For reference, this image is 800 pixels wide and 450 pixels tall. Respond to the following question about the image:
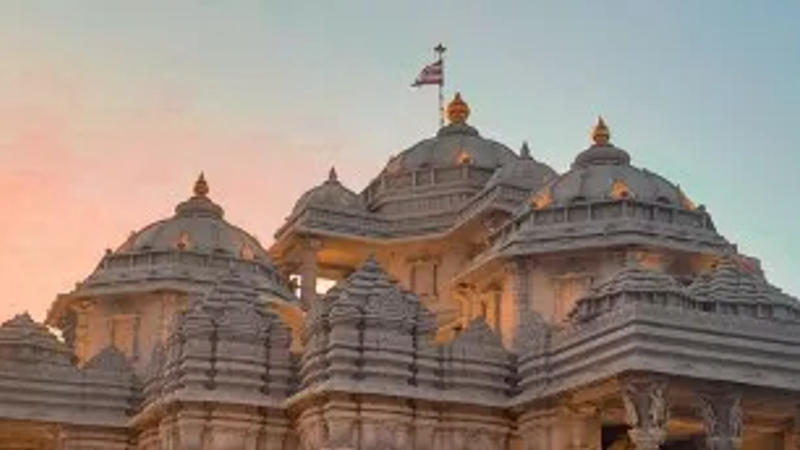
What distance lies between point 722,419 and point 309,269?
23.4m

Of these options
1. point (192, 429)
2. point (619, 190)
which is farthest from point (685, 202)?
point (192, 429)

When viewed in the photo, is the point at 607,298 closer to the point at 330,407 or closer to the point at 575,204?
the point at 330,407

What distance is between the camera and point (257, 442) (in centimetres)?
3153

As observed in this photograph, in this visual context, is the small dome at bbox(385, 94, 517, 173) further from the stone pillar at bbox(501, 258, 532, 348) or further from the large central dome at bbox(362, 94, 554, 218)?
the stone pillar at bbox(501, 258, 532, 348)

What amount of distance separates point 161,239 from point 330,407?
1816cm

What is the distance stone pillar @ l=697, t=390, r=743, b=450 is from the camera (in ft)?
89.7

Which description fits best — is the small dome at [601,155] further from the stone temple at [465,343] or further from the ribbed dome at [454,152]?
the ribbed dome at [454,152]

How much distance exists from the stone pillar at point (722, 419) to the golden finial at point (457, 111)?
89.1 feet

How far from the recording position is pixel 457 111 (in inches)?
2114

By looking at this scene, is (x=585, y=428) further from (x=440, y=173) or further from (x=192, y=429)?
(x=440, y=173)

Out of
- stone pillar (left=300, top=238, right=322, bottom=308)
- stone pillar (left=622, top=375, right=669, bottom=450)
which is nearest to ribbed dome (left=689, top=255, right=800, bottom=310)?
stone pillar (left=622, top=375, right=669, bottom=450)

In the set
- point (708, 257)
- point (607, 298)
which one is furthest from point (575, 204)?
point (607, 298)

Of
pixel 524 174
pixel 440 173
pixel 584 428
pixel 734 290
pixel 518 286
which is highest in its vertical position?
pixel 440 173

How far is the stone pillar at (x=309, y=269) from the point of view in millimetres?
47656
